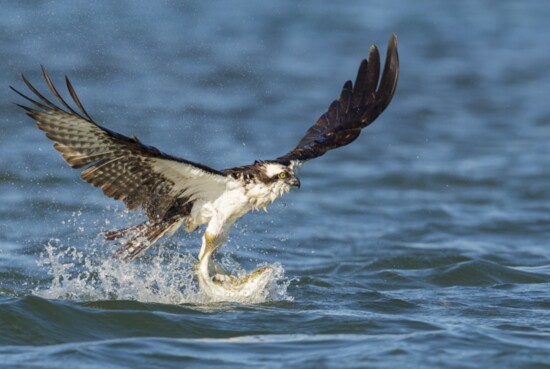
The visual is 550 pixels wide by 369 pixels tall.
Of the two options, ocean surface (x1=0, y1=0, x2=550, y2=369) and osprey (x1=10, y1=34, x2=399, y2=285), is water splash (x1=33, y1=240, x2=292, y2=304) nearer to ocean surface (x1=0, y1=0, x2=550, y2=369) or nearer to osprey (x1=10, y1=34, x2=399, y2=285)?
ocean surface (x1=0, y1=0, x2=550, y2=369)

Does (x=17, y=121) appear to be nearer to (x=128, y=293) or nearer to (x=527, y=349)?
(x=128, y=293)

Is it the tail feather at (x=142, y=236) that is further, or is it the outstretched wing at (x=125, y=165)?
the tail feather at (x=142, y=236)

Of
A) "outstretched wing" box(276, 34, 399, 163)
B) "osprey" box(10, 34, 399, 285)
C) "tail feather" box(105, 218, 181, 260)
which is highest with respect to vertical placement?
"outstretched wing" box(276, 34, 399, 163)

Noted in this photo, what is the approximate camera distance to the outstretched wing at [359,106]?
9555 millimetres

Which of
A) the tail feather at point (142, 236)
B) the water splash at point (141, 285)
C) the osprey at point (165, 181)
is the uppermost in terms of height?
the osprey at point (165, 181)

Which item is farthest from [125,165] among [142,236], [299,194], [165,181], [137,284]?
[299,194]

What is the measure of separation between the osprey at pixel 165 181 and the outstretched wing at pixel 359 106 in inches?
7.1

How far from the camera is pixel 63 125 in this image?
772 centimetres

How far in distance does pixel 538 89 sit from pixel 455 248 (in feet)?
28.2

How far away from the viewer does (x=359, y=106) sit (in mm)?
10000

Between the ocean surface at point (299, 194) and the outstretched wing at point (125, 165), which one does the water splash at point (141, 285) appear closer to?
the ocean surface at point (299, 194)

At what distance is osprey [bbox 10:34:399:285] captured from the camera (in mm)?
7770

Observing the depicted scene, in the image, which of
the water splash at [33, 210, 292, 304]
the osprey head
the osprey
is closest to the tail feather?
the osprey

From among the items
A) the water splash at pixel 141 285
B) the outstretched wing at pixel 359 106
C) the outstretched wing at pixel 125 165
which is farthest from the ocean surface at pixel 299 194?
the outstretched wing at pixel 359 106
